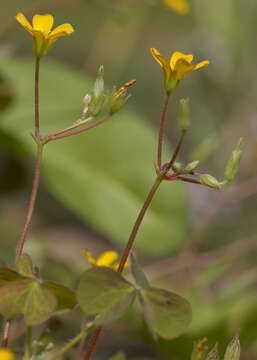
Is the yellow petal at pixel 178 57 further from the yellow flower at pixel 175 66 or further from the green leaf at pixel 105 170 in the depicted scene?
the green leaf at pixel 105 170

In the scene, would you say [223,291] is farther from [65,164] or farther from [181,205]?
[65,164]

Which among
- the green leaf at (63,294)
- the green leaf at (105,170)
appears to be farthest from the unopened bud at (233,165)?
the green leaf at (105,170)

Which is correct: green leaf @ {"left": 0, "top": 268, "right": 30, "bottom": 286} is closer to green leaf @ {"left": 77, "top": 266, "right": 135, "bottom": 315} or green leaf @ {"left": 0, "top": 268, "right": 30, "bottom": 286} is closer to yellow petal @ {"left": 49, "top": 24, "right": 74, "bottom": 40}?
green leaf @ {"left": 77, "top": 266, "right": 135, "bottom": 315}

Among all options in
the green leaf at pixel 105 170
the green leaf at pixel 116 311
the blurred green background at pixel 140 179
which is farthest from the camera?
the green leaf at pixel 105 170

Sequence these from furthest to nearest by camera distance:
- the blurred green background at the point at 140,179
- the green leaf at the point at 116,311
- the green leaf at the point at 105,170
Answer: the green leaf at the point at 105,170, the blurred green background at the point at 140,179, the green leaf at the point at 116,311

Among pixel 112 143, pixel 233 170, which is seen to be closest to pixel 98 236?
pixel 112 143

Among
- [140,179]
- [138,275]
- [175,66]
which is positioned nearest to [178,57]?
[175,66]
